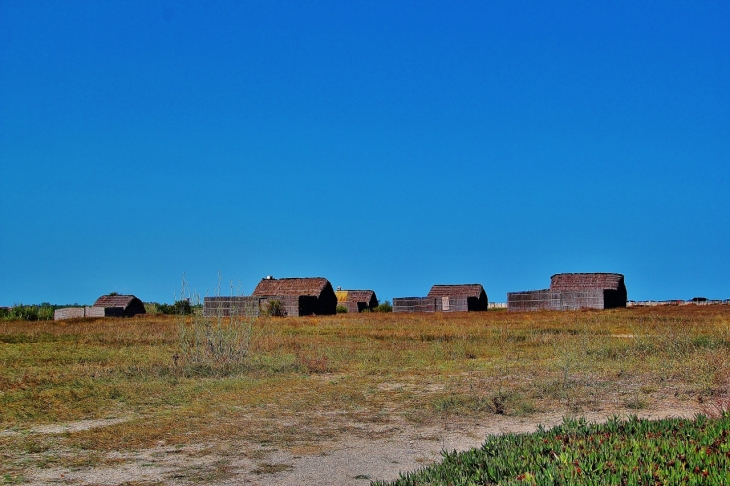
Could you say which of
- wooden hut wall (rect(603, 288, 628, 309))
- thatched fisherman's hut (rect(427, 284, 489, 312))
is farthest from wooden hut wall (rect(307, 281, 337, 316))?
wooden hut wall (rect(603, 288, 628, 309))

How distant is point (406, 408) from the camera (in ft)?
34.3

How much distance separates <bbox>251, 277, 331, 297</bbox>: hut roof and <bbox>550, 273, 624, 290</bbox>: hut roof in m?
19.6

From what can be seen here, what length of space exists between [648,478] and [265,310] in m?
43.8

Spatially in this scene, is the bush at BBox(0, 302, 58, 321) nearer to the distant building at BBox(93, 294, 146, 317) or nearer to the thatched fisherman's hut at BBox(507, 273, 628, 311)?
the distant building at BBox(93, 294, 146, 317)

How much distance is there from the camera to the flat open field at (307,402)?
7.44 meters

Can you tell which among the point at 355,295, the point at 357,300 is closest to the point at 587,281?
the point at 357,300

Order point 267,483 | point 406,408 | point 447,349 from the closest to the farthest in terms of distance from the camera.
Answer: point 267,483 → point 406,408 → point 447,349

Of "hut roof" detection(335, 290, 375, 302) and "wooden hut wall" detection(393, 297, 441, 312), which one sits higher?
"hut roof" detection(335, 290, 375, 302)

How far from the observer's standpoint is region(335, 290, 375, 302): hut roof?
73.8 metres

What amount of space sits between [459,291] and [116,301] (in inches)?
1176

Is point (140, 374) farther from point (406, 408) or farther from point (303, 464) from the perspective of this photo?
point (303, 464)

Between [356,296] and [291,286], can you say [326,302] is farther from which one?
[356,296]

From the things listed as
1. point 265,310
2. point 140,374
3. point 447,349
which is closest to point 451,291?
point 265,310

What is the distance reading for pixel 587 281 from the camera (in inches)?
2288
